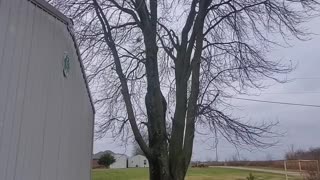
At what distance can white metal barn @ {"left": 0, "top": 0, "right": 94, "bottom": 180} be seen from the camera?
4621mm

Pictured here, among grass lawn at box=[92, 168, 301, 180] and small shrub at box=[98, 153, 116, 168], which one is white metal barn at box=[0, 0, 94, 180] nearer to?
grass lawn at box=[92, 168, 301, 180]

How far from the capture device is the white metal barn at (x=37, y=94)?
15.2 feet

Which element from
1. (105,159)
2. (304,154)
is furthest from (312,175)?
(105,159)

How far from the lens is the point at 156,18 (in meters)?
13.0

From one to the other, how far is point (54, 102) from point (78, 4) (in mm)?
6524

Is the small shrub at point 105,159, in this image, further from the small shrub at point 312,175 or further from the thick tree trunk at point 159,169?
the thick tree trunk at point 159,169

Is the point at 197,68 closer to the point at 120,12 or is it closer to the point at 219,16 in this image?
the point at 219,16

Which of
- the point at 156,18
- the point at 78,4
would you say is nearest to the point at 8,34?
the point at 78,4

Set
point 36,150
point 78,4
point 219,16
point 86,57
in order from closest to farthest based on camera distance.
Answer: point 36,150, point 78,4, point 86,57, point 219,16

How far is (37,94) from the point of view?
538 centimetres

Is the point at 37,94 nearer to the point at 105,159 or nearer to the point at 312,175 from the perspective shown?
the point at 312,175

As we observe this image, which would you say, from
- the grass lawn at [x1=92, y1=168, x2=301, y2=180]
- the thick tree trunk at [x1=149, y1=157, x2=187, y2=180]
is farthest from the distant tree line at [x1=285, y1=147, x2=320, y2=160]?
the thick tree trunk at [x1=149, y1=157, x2=187, y2=180]

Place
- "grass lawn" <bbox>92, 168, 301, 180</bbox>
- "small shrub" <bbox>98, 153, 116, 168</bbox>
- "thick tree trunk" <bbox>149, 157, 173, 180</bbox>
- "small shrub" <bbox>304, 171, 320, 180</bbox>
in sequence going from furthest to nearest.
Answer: "small shrub" <bbox>98, 153, 116, 168</bbox> → "grass lawn" <bbox>92, 168, 301, 180</bbox> → "small shrub" <bbox>304, 171, 320, 180</bbox> → "thick tree trunk" <bbox>149, 157, 173, 180</bbox>

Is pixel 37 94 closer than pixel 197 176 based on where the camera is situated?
Yes
